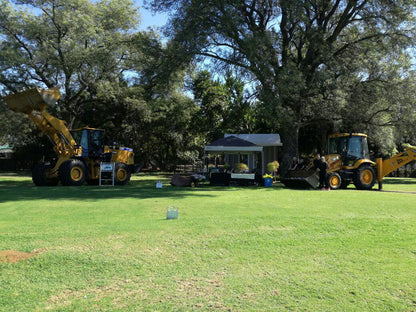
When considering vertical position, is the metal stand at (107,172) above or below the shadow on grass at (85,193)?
above

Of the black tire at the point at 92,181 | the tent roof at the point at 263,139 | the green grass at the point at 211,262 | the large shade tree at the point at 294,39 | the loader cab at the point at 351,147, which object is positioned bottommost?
the green grass at the point at 211,262

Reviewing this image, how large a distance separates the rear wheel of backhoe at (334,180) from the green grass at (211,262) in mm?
8578

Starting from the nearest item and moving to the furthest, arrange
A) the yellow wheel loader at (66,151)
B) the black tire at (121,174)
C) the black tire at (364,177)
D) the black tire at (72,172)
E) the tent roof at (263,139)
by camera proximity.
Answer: the yellow wheel loader at (66,151) → the black tire at (72,172) → the black tire at (364,177) → the black tire at (121,174) → the tent roof at (263,139)

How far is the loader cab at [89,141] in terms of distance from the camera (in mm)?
18531

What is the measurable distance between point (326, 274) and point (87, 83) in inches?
963

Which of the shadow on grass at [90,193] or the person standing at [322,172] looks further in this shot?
the person standing at [322,172]

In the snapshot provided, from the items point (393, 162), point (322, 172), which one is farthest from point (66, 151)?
point (393, 162)

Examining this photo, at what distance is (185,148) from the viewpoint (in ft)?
125

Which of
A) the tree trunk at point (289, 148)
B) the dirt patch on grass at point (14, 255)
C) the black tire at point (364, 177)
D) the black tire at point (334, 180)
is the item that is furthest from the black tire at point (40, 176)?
the black tire at point (364, 177)

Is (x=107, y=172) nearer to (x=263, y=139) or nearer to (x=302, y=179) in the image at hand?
(x=302, y=179)

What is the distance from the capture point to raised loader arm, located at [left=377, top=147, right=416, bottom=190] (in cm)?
1759

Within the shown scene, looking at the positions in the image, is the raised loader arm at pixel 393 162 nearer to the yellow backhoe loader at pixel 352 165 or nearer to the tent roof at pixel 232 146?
the yellow backhoe loader at pixel 352 165

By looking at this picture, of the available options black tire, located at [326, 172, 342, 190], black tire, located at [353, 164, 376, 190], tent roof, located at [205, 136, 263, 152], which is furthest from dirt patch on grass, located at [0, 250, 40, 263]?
black tire, located at [353, 164, 376, 190]

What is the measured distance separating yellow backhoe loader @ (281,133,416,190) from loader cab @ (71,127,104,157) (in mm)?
10112
